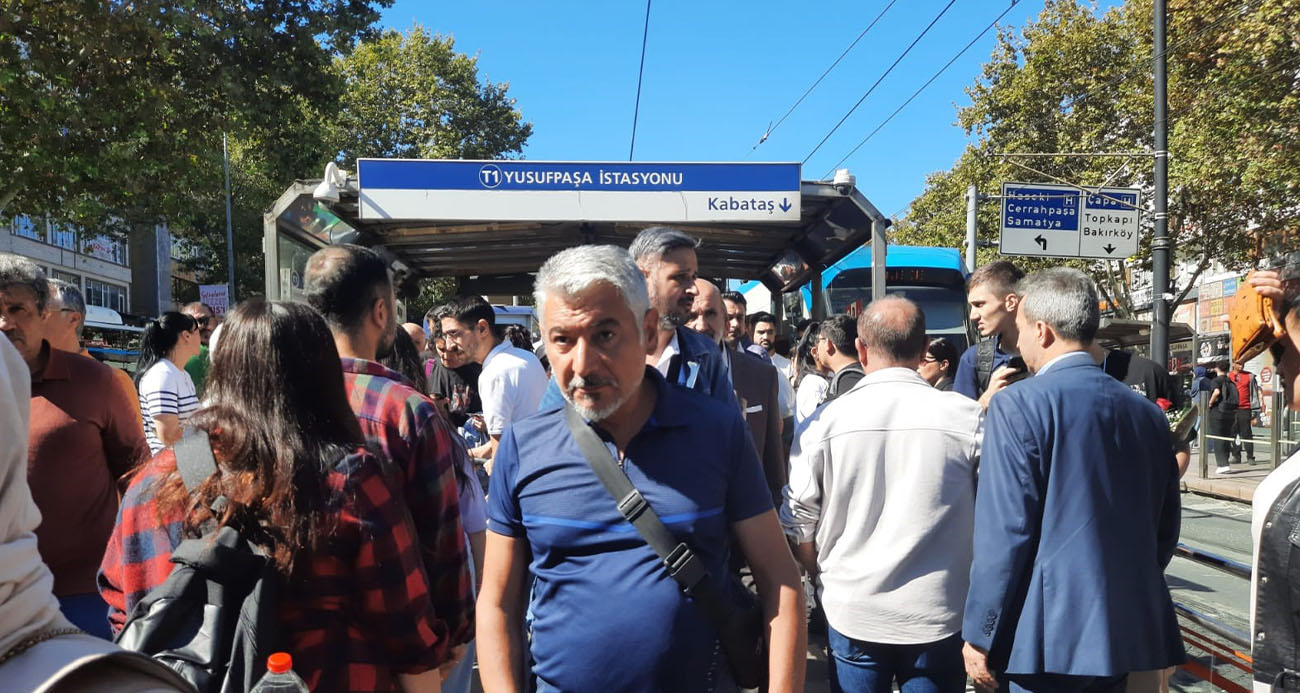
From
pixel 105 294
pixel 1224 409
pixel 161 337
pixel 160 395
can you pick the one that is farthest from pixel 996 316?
pixel 105 294

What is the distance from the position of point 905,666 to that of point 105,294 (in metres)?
54.3

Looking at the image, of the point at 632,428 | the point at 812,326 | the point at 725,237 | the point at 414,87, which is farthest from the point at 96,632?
the point at 414,87

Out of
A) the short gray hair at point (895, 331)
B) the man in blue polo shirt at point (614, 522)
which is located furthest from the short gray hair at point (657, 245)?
the man in blue polo shirt at point (614, 522)

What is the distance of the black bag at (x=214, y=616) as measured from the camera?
5.77ft

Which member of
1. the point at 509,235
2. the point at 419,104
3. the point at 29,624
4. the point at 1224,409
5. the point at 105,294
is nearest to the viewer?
the point at 29,624

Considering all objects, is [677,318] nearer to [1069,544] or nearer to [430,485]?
[430,485]

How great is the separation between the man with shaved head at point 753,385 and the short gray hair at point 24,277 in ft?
7.79

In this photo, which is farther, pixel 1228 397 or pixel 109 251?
pixel 109 251

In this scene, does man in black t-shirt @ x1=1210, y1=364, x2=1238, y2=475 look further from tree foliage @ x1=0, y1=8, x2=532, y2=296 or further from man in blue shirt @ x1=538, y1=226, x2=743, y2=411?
man in blue shirt @ x1=538, y1=226, x2=743, y2=411

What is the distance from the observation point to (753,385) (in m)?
4.18

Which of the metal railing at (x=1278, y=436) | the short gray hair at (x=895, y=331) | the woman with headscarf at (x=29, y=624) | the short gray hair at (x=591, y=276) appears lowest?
the metal railing at (x=1278, y=436)

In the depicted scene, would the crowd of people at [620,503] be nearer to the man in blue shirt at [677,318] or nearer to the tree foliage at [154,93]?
the man in blue shirt at [677,318]

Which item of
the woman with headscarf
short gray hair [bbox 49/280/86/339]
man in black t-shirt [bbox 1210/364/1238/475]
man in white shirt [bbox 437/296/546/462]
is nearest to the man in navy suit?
the woman with headscarf

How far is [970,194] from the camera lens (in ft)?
58.6
